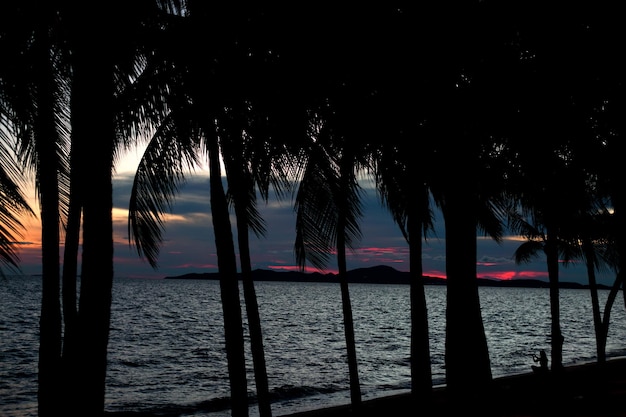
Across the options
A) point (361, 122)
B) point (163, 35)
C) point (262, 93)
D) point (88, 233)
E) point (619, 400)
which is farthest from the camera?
point (619, 400)

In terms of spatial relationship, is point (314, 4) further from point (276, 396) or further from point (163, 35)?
point (276, 396)

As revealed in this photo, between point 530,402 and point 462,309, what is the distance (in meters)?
4.27

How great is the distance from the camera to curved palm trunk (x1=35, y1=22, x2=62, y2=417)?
752 centimetres

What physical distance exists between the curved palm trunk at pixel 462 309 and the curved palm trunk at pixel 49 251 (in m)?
4.99

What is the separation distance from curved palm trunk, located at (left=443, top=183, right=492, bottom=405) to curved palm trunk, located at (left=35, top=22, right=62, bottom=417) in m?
4.99

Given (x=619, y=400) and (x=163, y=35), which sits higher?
(x=163, y=35)

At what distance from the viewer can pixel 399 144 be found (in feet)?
29.8

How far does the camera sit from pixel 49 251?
8.03 m

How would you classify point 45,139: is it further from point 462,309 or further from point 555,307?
point 555,307

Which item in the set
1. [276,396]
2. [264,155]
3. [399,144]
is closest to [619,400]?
[399,144]

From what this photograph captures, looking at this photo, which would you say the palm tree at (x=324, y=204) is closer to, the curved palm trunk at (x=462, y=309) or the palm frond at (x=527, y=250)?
the curved palm trunk at (x=462, y=309)

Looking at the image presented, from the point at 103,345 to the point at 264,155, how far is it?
3462 millimetres

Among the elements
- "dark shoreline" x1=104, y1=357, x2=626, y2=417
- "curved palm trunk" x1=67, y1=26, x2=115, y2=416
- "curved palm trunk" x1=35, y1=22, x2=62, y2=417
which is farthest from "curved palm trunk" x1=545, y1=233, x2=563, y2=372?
"curved palm trunk" x1=67, y1=26, x2=115, y2=416

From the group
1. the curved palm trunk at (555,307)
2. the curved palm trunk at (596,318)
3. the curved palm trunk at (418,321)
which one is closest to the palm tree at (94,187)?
the curved palm trunk at (418,321)
